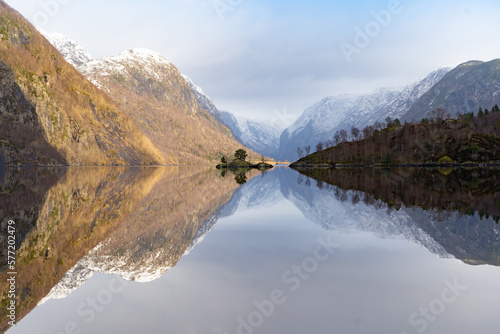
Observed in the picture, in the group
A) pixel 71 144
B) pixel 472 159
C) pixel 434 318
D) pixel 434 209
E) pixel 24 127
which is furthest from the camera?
pixel 71 144

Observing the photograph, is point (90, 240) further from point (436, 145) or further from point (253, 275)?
point (436, 145)

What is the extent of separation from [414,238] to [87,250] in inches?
559

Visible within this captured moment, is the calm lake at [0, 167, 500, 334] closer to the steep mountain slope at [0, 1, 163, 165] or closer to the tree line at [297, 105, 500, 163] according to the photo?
the steep mountain slope at [0, 1, 163, 165]

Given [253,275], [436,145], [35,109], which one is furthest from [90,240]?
[436,145]

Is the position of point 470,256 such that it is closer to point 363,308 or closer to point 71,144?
point 363,308

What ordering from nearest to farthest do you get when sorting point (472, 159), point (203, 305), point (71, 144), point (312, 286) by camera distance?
point (203, 305), point (312, 286), point (472, 159), point (71, 144)

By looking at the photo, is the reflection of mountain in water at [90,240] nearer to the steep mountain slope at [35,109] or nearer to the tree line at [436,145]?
the steep mountain slope at [35,109]

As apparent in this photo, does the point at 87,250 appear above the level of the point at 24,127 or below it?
below

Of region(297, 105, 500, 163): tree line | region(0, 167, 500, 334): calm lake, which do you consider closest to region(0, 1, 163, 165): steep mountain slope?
region(297, 105, 500, 163): tree line

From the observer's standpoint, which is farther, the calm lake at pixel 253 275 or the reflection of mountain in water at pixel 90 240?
the reflection of mountain in water at pixel 90 240

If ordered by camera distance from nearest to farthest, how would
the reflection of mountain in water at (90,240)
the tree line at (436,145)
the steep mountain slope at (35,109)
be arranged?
the reflection of mountain in water at (90,240)
the steep mountain slope at (35,109)
the tree line at (436,145)

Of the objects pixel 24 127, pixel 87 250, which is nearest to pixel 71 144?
pixel 24 127

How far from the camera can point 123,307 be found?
8.75m

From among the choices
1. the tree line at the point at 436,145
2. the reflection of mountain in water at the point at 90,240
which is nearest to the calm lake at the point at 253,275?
the reflection of mountain in water at the point at 90,240
